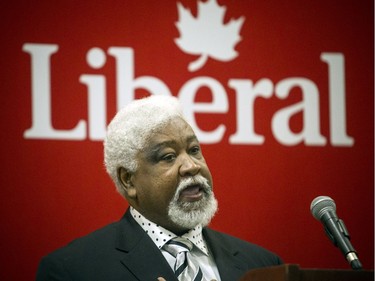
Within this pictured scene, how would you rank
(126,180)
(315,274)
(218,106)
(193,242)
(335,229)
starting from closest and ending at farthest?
(315,274) → (335,229) → (193,242) → (126,180) → (218,106)

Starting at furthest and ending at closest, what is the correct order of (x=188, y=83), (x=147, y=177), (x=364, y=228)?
(x=364, y=228) < (x=188, y=83) < (x=147, y=177)

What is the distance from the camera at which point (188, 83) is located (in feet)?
13.5

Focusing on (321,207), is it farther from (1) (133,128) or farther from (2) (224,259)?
(1) (133,128)

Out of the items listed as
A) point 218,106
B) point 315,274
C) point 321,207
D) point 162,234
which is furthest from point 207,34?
point 315,274

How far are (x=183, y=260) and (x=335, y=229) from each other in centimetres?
74

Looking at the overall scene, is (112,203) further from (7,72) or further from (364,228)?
(364,228)

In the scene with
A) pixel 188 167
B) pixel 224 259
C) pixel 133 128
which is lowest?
pixel 224 259

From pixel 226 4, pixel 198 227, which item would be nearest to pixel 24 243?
pixel 198 227

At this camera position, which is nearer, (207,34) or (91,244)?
(91,244)

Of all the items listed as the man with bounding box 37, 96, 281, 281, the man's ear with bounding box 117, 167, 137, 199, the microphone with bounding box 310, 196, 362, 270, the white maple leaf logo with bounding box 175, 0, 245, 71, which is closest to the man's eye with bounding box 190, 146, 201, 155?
the man with bounding box 37, 96, 281, 281

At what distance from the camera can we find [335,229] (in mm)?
2492

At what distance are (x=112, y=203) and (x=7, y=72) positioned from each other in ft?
2.70

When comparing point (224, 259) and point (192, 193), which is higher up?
point (192, 193)

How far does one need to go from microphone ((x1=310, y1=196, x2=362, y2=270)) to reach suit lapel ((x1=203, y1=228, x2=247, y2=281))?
0.61m
